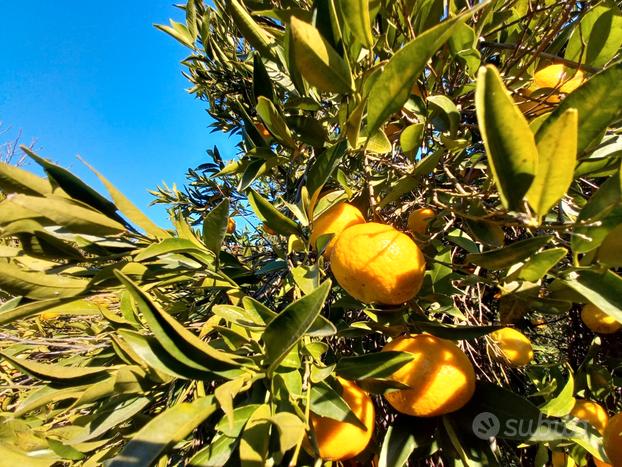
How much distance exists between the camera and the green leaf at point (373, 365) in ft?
1.77

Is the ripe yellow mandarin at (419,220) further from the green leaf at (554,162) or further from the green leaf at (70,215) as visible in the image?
the green leaf at (70,215)

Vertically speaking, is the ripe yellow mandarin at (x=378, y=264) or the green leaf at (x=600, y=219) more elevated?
the ripe yellow mandarin at (x=378, y=264)

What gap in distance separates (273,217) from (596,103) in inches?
19.7

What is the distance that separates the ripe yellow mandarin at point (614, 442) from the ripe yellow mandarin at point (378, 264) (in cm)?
56

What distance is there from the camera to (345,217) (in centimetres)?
73

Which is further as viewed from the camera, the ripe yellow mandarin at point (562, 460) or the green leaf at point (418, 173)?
the ripe yellow mandarin at point (562, 460)

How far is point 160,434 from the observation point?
0.42m

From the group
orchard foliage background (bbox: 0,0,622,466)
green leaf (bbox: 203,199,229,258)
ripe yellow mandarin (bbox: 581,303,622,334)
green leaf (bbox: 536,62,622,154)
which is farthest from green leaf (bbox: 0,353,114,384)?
ripe yellow mandarin (bbox: 581,303,622,334)

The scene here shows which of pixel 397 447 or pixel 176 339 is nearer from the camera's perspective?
pixel 176 339

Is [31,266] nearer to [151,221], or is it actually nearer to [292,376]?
[151,221]

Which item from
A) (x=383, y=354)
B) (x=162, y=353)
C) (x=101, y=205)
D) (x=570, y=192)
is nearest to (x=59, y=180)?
(x=101, y=205)

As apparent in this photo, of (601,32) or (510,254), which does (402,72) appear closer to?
(510,254)

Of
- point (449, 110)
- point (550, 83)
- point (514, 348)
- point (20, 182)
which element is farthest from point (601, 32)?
point (20, 182)

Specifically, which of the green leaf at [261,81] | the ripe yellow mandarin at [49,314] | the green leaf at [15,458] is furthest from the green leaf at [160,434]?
the green leaf at [261,81]
